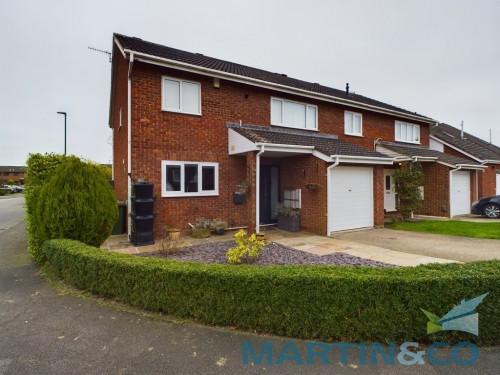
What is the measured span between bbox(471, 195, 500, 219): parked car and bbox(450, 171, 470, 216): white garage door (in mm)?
890

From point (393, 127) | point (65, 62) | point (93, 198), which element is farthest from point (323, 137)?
point (65, 62)

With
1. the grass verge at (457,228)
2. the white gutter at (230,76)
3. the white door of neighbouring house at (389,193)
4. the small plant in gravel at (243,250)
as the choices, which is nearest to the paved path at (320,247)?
the small plant in gravel at (243,250)

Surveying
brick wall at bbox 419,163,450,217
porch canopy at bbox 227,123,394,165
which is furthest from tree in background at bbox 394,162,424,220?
brick wall at bbox 419,163,450,217

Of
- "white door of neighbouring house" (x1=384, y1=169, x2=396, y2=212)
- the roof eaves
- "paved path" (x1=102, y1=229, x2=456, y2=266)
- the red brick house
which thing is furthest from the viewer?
the roof eaves

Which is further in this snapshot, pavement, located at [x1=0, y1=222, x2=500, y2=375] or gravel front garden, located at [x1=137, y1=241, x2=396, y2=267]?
gravel front garden, located at [x1=137, y1=241, x2=396, y2=267]

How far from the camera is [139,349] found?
3205 mm

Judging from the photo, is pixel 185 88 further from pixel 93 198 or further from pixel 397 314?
pixel 397 314

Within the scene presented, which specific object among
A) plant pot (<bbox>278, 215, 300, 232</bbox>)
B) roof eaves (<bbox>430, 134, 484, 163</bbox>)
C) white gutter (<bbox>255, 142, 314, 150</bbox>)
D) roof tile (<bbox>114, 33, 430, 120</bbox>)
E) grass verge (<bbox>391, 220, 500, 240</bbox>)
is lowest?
grass verge (<bbox>391, 220, 500, 240</bbox>)

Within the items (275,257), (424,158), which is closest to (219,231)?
(275,257)

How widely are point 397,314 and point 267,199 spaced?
8483 mm

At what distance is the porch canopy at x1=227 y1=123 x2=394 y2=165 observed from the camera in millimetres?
9094

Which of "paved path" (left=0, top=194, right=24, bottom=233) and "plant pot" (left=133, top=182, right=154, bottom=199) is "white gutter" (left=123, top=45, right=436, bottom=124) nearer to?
"plant pot" (left=133, top=182, right=154, bottom=199)

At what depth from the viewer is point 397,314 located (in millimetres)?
3287

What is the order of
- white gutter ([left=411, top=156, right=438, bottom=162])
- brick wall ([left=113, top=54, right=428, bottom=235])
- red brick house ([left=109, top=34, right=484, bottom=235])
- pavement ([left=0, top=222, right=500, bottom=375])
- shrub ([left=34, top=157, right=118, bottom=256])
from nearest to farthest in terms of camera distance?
pavement ([left=0, top=222, right=500, bottom=375]) < shrub ([left=34, top=157, right=118, bottom=256]) < brick wall ([left=113, top=54, right=428, bottom=235]) < red brick house ([left=109, top=34, right=484, bottom=235]) < white gutter ([left=411, top=156, right=438, bottom=162])
